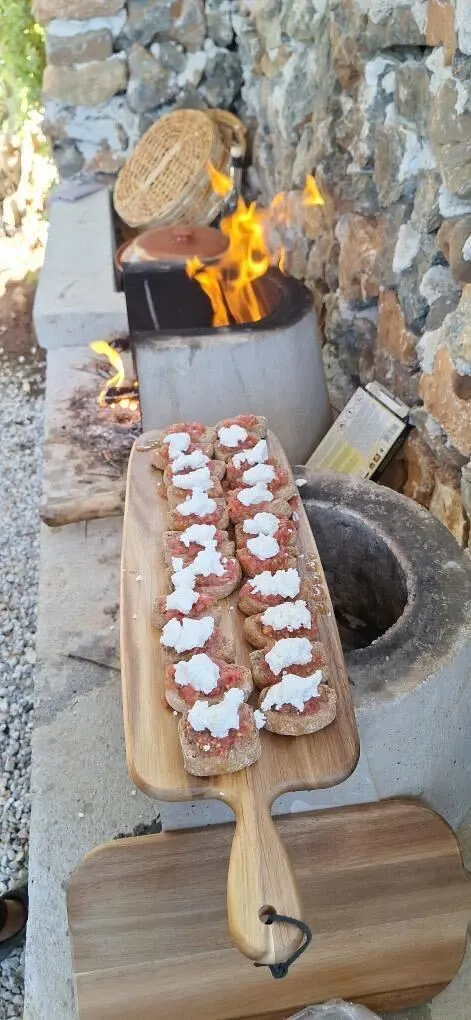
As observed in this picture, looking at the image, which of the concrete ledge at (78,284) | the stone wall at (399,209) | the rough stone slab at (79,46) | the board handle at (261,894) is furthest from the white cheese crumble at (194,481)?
the rough stone slab at (79,46)

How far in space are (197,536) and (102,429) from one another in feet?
6.18

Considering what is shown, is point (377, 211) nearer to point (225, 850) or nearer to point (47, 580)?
point (47, 580)

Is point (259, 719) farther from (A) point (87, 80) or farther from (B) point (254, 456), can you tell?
(A) point (87, 80)

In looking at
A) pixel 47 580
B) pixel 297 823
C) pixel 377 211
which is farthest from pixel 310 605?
pixel 377 211

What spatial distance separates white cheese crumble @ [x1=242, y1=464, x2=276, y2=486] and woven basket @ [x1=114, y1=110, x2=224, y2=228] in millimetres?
3127

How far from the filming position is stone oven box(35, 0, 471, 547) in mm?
2273

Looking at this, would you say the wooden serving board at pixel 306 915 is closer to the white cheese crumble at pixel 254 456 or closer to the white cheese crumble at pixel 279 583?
the white cheese crumble at pixel 279 583

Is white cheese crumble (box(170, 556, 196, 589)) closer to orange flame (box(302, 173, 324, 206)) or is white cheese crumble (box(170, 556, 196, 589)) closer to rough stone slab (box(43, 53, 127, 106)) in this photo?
orange flame (box(302, 173, 324, 206))

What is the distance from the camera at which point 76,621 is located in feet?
9.14

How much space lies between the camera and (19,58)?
554 centimetres

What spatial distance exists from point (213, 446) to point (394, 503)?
53 cm

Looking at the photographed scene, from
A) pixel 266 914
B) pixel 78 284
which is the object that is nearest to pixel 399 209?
pixel 266 914

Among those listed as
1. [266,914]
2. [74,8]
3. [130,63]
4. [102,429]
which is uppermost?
[74,8]

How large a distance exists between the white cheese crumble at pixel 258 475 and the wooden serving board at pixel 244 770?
0.21 meters
